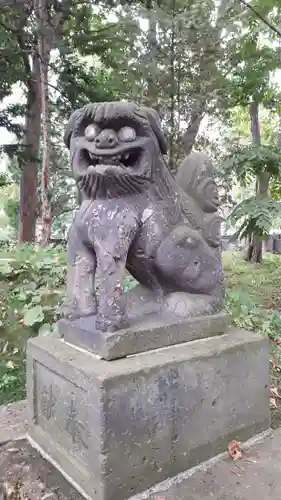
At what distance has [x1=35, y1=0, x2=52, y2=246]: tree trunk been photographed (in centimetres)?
467

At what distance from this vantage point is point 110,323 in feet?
4.82

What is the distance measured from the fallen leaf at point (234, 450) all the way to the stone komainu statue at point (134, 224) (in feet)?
1.82

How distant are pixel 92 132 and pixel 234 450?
53.9 inches

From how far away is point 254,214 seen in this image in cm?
434

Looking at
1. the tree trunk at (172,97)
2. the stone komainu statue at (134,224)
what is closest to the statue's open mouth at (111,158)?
the stone komainu statue at (134,224)

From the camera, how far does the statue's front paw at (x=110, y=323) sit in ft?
4.82

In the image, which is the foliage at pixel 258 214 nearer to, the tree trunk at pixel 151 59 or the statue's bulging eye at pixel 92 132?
the tree trunk at pixel 151 59

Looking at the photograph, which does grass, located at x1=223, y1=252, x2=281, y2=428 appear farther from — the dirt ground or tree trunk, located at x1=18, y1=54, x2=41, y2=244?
tree trunk, located at x1=18, y1=54, x2=41, y2=244

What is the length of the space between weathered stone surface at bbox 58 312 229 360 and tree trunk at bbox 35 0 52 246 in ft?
10.4

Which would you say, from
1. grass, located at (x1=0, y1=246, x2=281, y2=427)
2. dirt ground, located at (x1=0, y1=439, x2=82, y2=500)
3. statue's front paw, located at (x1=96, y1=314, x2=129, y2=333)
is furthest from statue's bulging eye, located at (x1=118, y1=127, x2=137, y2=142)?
dirt ground, located at (x1=0, y1=439, x2=82, y2=500)

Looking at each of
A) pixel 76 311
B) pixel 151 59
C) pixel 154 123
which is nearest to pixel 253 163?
pixel 151 59

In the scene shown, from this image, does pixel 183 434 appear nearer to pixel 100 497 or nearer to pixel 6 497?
pixel 100 497

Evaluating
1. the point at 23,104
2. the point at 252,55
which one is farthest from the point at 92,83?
the point at 252,55

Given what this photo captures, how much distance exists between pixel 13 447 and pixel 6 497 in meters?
0.29
